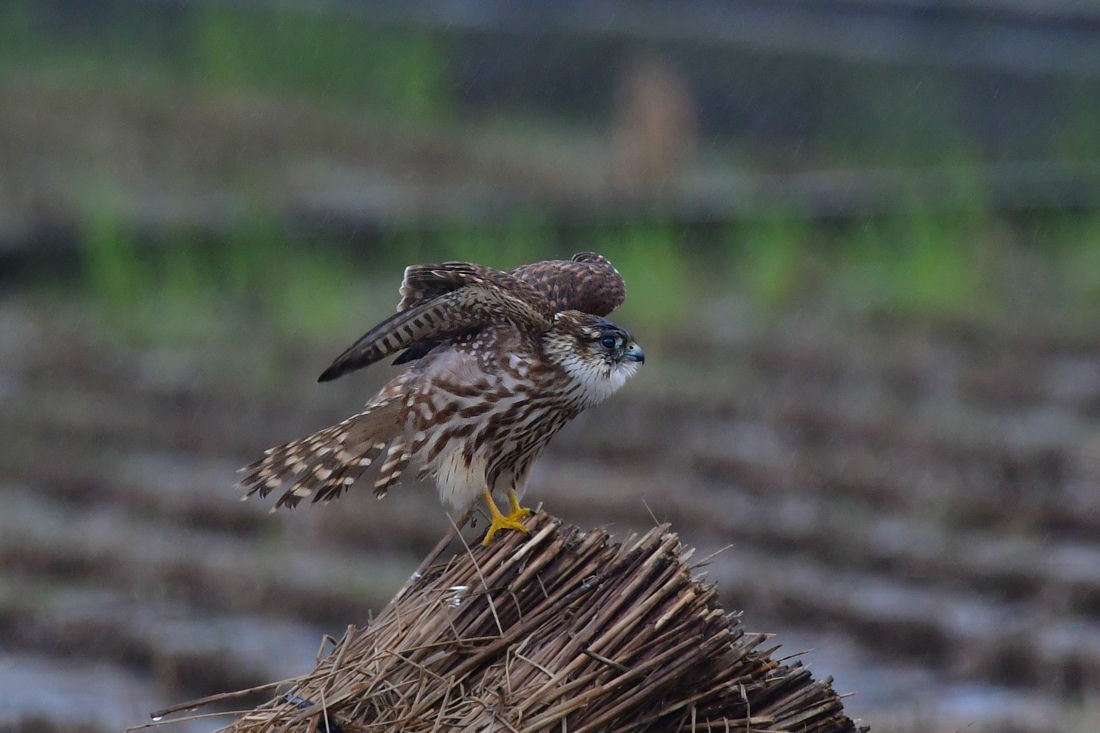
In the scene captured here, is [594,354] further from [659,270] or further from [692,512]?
[659,270]

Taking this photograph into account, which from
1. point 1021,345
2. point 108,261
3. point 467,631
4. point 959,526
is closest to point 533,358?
point 467,631

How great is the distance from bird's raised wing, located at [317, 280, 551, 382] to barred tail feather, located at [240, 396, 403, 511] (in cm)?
13

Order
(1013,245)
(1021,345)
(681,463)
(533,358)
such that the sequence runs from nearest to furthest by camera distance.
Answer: (533,358) → (681,463) → (1021,345) → (1013,245)

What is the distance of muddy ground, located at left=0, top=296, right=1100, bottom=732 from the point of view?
19.7 ft

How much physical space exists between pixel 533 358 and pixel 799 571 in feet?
10.4

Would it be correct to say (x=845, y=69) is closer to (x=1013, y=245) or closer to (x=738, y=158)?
(x=738, y=158)

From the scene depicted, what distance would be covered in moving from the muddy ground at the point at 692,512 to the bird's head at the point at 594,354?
144cm

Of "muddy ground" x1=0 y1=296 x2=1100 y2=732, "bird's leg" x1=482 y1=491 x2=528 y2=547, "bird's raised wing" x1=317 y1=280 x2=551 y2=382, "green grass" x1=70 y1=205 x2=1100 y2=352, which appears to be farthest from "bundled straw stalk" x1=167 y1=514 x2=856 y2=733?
"green grass" x1=70 y1=205 x2=1100 y2=352

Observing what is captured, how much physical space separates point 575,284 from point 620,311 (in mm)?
6156

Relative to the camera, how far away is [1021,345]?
→ 981cm

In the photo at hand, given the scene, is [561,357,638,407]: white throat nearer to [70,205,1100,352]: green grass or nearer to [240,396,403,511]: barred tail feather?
[240,396,403,511]: barred tail feather

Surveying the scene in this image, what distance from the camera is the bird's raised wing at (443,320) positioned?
3895 mm

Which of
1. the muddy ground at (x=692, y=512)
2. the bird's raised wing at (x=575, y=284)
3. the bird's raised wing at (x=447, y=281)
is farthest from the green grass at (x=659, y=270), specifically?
the bird's raised wing at (x=447, y=281)

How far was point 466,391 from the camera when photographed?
3.92 m
